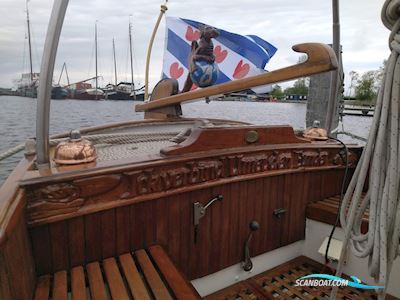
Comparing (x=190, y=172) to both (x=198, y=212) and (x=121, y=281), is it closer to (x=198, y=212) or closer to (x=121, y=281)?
(x=198, y=212)

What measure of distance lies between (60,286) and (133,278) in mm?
274

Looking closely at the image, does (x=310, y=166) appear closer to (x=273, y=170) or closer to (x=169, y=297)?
(x=273, y=170)

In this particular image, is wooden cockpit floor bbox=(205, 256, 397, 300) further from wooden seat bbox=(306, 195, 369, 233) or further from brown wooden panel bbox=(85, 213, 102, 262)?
brown wooden panel bbox=(85, 213, 102, 262)

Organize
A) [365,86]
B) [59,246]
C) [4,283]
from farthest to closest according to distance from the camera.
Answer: [365,86], [59,246], [4,283]

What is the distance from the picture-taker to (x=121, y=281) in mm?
1146

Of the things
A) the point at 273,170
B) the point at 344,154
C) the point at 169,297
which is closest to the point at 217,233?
the point at 273,170

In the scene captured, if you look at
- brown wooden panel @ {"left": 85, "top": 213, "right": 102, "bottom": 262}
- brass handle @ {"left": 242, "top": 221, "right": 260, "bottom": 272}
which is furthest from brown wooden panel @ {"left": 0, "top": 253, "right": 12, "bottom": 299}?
brass handle @ {"left": 242, "top": 221, "right": 260, "bottom": 272}

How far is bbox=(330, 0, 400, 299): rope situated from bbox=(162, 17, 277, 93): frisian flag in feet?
19.9

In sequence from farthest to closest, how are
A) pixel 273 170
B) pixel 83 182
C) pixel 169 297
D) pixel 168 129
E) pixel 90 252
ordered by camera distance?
pixel 168 129 < pixel 273 170 < pixel 90 252 < pixel 83 182 < pixel 169 297

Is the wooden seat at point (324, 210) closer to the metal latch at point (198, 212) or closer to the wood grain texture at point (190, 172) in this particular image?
the wood grain texture at point (190, 172)

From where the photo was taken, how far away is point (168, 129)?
2.86m

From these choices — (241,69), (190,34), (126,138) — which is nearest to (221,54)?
(241,69)

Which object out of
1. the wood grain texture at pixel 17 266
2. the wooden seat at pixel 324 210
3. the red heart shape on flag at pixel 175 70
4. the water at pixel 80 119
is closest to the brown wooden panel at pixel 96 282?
the wood grain texture at pixel 17 266

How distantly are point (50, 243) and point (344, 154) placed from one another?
2.02 metres
